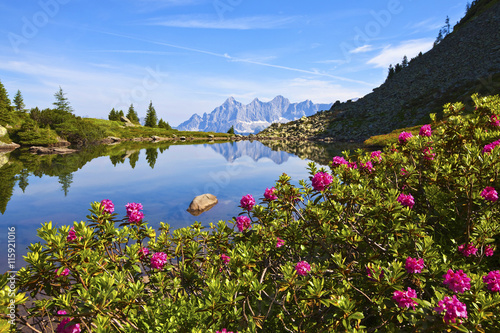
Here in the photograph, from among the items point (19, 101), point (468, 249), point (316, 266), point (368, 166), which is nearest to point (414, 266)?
point (316, 266)

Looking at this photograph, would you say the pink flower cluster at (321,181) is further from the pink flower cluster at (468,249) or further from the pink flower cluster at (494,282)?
the pink flower cluster at (494,282)

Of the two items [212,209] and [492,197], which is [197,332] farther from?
[212,209]

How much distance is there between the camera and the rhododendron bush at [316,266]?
11.3 feet

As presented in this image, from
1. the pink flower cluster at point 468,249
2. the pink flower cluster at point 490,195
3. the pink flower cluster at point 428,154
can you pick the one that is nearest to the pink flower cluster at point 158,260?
the pink flower cluster at point 468,249

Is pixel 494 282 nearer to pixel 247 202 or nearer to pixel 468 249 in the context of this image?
pixel 468 249

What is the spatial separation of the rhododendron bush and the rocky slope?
7360cm

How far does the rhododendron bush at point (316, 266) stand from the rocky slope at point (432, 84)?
241 ft

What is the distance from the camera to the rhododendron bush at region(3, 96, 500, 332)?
11.3 ft

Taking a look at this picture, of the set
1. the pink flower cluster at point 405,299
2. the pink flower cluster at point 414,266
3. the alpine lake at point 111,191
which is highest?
the pink flower cluster at point 414,266

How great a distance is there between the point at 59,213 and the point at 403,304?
77.2 feet

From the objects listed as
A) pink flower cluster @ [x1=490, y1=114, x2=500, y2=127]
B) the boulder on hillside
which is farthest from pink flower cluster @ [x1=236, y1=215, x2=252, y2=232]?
the boulder on hillside

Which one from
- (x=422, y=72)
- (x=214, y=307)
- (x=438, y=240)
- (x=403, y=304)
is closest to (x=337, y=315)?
(x=403, y=304)

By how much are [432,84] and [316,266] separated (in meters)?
112

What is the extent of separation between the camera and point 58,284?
415cm
